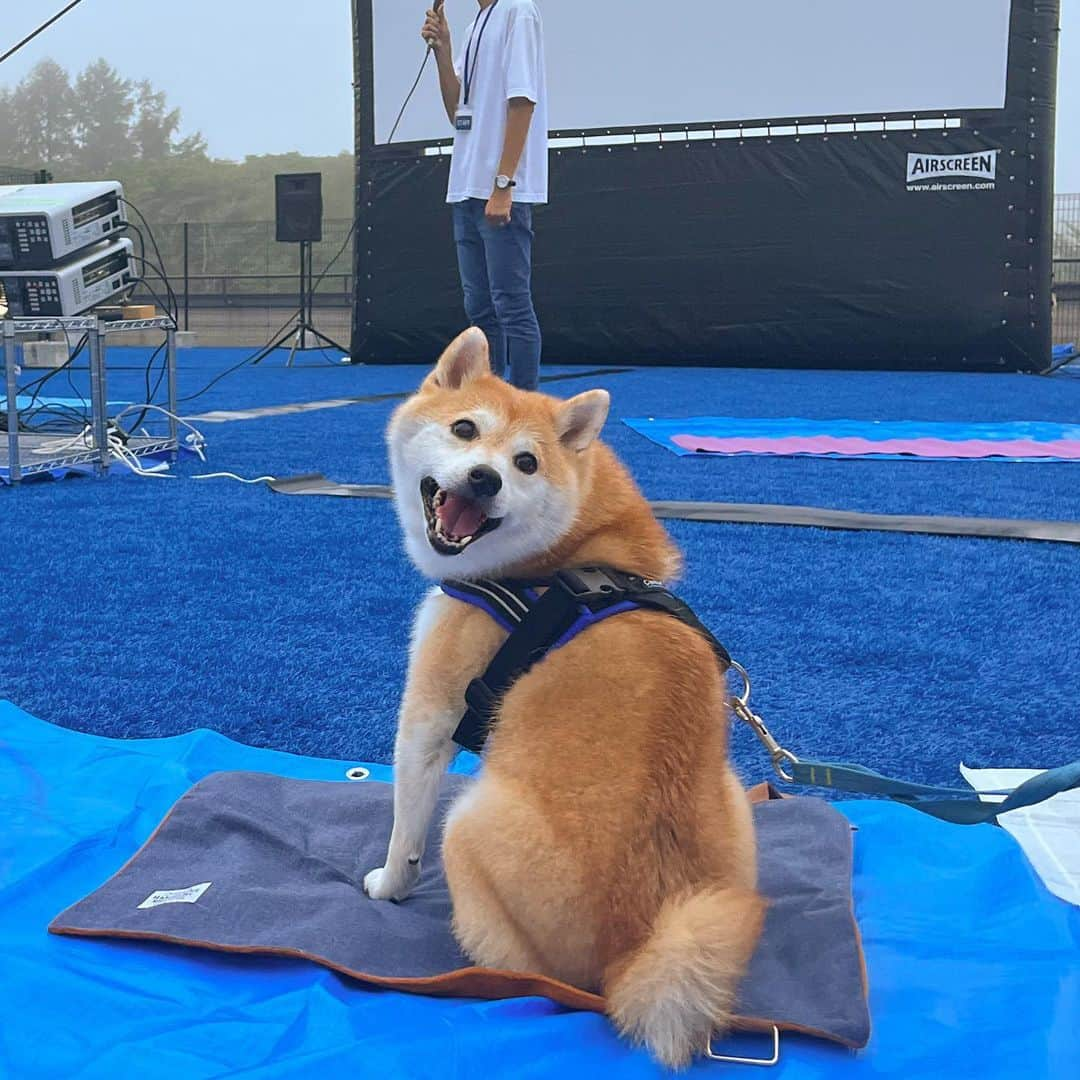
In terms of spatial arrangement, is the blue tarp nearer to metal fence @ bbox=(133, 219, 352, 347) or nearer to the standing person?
the standing person

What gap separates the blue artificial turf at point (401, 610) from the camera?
70.4 inches

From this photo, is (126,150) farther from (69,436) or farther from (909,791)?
(909,791)

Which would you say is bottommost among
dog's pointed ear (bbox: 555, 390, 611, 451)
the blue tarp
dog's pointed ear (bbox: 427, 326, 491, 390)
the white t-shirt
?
the blue tarp

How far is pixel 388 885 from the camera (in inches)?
48.1

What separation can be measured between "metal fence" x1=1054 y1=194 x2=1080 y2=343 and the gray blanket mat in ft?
42.6

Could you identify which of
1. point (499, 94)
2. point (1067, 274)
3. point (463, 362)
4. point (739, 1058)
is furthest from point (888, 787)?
point (1067, 274)

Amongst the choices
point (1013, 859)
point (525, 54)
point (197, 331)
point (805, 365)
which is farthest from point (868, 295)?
point (197, 331)

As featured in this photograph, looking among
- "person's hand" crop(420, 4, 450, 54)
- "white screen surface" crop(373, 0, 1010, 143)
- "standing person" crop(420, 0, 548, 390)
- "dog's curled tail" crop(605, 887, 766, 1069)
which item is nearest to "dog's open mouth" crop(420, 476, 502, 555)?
"dog's curled tail" crop(605, 887, 766, 1069)

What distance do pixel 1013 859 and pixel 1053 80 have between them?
8663 mm

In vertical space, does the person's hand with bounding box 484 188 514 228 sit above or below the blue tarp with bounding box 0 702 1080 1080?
above

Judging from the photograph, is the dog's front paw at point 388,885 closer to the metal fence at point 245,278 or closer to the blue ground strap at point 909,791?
the blue ground strap at point 909,791

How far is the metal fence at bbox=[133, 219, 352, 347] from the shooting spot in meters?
15.7

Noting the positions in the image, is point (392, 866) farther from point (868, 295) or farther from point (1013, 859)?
point (868, 295)

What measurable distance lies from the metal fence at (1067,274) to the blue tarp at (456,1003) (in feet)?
42.3
